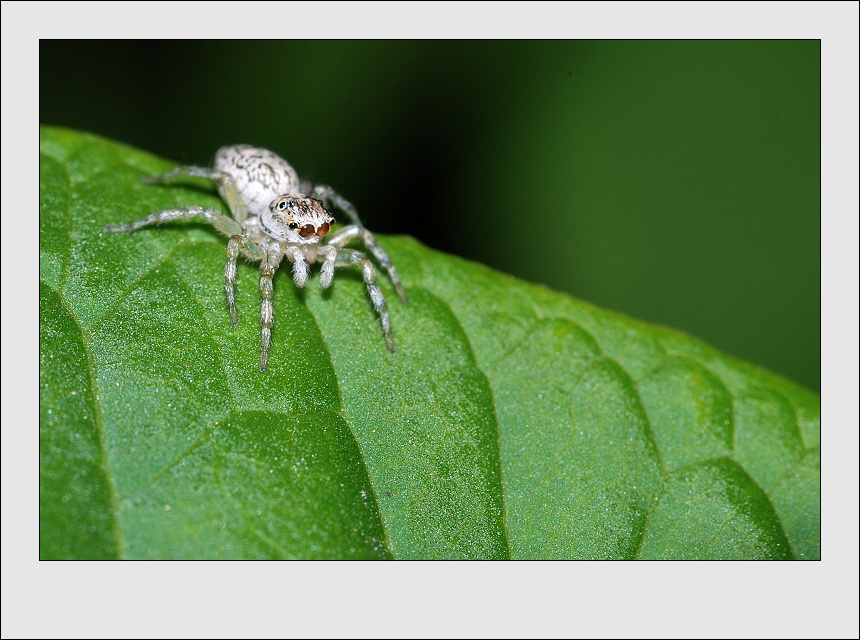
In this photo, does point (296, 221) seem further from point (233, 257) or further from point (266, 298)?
point (266, 298)

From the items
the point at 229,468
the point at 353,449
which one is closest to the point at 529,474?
the point at 353,449

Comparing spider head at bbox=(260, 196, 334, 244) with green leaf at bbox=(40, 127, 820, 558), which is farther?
spider head at bbox=(260, 196, 334, 244)

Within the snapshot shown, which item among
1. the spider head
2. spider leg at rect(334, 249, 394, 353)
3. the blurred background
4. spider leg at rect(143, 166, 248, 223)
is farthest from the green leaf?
the blurred background

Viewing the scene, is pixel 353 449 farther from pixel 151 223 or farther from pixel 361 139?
pixel 361 139

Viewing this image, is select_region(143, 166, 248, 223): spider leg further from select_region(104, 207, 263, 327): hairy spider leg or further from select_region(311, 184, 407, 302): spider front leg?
select_region(311, 184, 407, 302): spider front leg

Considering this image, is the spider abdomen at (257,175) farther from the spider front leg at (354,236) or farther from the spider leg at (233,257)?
Answer: the spider leg at (233,257)
